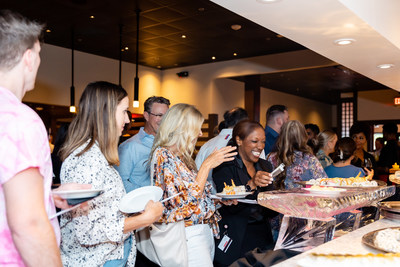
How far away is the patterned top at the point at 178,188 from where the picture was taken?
2100 millimetres

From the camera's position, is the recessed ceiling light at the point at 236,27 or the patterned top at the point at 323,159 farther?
the recessed ceiling light at the point at 236,27

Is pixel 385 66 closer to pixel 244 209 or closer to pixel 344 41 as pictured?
pixel 344 41

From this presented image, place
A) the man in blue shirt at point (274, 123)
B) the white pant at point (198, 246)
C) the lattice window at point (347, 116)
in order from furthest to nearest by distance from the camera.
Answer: the lattice window at point (347, 116)
the man in blue shirt at point (274, 123)
the white pant at point (198, 246)

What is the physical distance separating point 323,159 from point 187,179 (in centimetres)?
258

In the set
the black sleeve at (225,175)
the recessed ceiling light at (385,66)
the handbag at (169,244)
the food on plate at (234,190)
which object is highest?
the recessed ceiling light at (385,66)

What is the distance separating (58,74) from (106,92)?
6709 mm

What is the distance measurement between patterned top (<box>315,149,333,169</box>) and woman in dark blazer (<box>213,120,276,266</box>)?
1.56 metres

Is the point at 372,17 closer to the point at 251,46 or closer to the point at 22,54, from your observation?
the point at 22,54

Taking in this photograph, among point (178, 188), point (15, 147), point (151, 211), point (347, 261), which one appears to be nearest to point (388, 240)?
point (347, 261)

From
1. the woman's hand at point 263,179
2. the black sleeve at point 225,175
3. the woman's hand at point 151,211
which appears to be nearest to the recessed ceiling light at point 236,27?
the black sleeve at point 225,175

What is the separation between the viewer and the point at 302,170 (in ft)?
10.5

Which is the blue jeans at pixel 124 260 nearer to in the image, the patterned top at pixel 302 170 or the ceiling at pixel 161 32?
the patterned top at pixel 302 170

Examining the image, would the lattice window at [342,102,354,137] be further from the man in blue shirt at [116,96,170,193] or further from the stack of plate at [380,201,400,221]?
the stack of plate at [380,201,400,221]

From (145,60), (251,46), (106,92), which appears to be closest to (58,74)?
(145,60)
